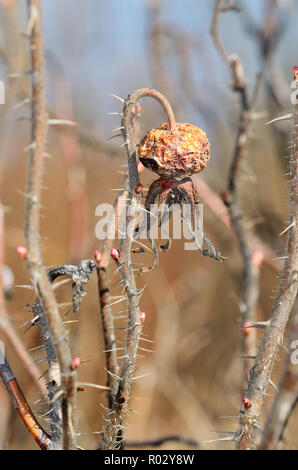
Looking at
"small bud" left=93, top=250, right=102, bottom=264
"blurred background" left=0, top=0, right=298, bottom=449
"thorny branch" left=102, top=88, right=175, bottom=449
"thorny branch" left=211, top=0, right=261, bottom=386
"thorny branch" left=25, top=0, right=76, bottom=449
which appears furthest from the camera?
"blurred background" left=0, top=0, right=298, bottom=449

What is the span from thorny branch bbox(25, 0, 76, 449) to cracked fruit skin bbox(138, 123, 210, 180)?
236mm

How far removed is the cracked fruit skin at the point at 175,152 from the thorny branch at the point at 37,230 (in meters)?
0.24

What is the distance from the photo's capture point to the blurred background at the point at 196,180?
8.90 feet

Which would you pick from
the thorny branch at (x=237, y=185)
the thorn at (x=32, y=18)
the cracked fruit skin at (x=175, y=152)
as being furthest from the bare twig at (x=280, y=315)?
the thorny branch at (x=237, y=185)

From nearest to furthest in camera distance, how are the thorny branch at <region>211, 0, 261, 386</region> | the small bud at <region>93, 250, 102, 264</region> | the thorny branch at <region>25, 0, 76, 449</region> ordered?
the thorny branch at <region>25, 0, 76, 449</region>, the small bud at <region>93, 250, 102, 264</region>, the thorny branch at <region>211, 0, 261, 386</region>

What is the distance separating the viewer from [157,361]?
3387mm

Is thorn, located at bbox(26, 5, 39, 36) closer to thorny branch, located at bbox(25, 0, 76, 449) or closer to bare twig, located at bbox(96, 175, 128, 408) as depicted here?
thorny branch, located at bbox(25, 0, 76, 449)

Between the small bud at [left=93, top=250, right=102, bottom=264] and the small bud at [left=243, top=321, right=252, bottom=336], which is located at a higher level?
the small bud at [left=93, top=250, right=102, bottom=264]

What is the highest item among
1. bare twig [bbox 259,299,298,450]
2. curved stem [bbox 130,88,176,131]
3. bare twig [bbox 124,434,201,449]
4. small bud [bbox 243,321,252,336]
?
curved stem [bbox 130,88,176,131]

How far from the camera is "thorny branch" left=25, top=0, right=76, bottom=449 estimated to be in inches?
35.2

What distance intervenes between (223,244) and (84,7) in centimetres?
269

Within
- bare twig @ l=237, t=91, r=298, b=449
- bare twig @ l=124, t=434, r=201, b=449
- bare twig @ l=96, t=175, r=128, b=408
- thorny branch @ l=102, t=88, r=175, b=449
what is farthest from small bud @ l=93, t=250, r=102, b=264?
bare twig @ l=124, t=434, r=201, b=449

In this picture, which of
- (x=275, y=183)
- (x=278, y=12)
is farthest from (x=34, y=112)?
(x=275, y=183)

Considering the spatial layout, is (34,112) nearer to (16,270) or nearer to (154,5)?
(154,5)
